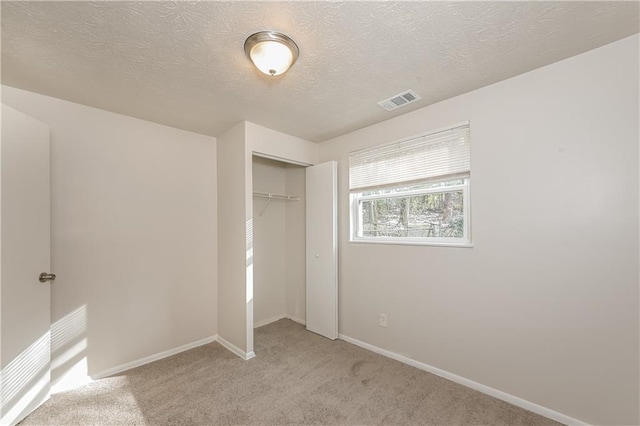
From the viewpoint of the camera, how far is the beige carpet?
195 centimetres

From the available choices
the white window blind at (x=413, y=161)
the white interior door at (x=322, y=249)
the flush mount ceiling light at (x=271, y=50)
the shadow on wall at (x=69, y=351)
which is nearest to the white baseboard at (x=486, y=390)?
the white interior door at (x=322, y=249)

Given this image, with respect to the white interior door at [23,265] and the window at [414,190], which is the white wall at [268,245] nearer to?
the window at [414,190]

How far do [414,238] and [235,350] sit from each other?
7.27 feet

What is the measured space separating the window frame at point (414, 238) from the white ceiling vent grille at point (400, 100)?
0.75 metres

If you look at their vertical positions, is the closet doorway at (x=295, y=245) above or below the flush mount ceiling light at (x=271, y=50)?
below

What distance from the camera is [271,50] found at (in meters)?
1.61

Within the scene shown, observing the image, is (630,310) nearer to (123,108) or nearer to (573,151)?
(573,151)

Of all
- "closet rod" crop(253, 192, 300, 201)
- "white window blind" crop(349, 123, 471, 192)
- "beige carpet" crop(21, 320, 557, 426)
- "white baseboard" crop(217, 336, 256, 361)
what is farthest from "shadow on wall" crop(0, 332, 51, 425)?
"white window blind" crop(349, 123, 471, 192)

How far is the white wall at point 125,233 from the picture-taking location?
7.72 feet

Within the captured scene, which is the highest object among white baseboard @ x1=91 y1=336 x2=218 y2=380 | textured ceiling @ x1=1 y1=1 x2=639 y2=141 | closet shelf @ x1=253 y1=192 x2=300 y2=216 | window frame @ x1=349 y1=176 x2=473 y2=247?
textured ceiling @ x1=1 y1=1 x2=639 y2=141

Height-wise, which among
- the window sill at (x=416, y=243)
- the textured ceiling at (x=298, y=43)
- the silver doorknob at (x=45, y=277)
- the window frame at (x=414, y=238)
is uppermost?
the textured ceiling at (x=298, y=43)

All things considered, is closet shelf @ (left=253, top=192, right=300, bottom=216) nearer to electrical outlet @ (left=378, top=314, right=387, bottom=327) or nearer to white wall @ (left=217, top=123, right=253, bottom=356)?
white wall @ (left=217, top=123, right=253, bottom=356)

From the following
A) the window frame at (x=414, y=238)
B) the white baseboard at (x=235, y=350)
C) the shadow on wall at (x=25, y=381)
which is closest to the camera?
the shadow on wall at (x=25, y=381)

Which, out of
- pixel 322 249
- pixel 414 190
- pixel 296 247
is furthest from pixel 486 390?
pixel 296 247
